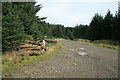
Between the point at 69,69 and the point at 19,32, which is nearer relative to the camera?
the point at 69,69

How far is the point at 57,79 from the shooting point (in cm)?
330

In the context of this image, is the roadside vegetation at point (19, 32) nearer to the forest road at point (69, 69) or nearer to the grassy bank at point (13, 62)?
the grassy bank at point (13, 62)

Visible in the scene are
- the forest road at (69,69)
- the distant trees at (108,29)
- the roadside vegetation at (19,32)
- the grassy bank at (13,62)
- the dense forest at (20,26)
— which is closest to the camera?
the forest road at (69,69)

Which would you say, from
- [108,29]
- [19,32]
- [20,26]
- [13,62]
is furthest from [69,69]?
[108,29]

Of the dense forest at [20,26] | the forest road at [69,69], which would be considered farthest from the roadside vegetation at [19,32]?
the forest road at [69,69]

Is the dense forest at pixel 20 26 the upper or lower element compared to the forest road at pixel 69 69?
upper

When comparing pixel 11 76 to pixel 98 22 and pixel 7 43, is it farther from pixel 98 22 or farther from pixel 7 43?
pixel 98 22

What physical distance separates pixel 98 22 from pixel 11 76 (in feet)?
116

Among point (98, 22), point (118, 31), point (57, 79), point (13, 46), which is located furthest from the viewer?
point (98, 22)

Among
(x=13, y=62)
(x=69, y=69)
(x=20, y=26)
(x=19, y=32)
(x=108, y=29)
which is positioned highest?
(x=108, y=29)

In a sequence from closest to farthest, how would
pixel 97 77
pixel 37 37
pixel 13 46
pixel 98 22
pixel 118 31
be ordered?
pixel 97 77
pixel 13 46
pixel 37 37
pixel 118 31
pixel 98 22

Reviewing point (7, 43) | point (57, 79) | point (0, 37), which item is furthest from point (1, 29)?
point (57, 79)

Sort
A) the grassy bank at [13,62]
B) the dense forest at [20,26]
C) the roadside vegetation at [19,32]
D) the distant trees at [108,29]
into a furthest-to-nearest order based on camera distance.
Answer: the distant trees at [108,29] → the dense forest at [20,26] → the roadside vegetation at [19,32] → the grassy bank at [13,62]

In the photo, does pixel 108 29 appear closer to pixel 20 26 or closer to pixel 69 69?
pixel 69 69
